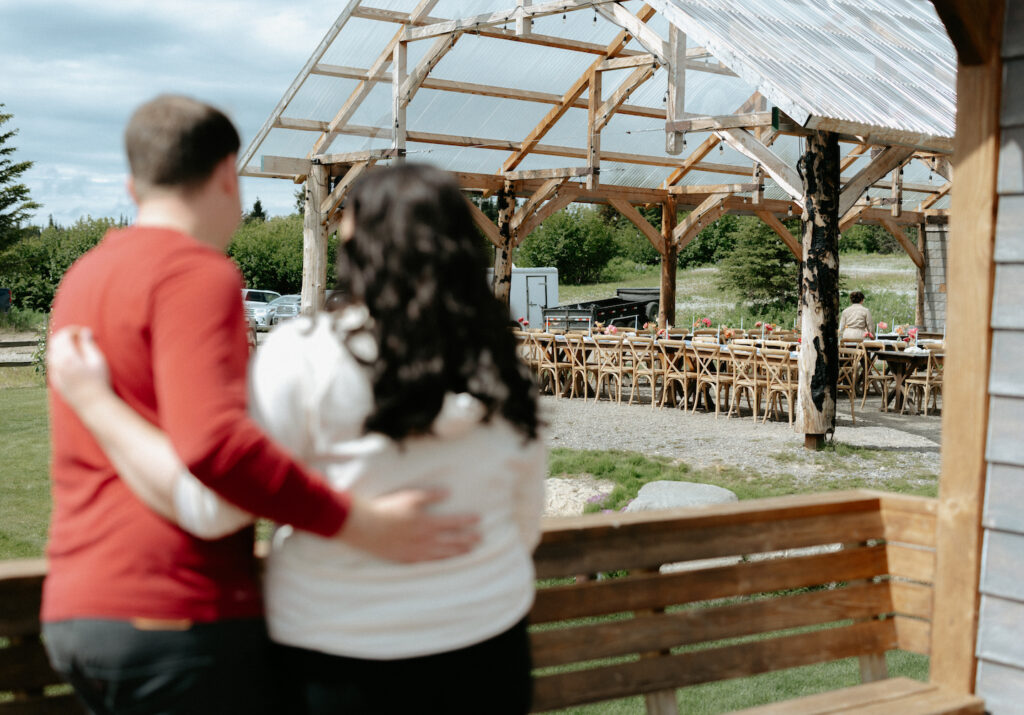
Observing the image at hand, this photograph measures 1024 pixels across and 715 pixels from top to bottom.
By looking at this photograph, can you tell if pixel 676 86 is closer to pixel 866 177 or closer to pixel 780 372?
pixel 866 177

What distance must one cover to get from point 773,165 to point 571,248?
1583 inches

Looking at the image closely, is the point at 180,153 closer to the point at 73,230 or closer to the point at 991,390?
the point at 991,390

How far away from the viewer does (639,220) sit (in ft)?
56.5

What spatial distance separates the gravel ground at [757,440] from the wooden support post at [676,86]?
3061 mm

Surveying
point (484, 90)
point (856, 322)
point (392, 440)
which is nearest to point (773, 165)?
point (856, 322)

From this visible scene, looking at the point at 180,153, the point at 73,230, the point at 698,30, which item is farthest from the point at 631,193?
the point at 73,230

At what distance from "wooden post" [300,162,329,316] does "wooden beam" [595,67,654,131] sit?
13.3 feet

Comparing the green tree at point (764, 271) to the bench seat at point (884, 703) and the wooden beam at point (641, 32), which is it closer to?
the wooden beam at point (641, 32)

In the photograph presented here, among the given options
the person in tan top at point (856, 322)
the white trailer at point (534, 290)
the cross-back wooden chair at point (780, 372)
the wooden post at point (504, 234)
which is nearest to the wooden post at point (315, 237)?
the wooden post at point (504, 234)

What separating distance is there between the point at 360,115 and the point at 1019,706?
13241 millimetres

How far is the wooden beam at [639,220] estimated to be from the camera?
16.9m

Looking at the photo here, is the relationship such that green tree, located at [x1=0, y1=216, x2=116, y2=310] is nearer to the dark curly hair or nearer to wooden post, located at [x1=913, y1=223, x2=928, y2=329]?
wooden post, located at [x1=913, y1=223, x2=928, y2=329]

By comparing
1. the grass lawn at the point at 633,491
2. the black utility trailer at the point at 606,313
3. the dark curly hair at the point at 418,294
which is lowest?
the grass lawn at the point at 633,491

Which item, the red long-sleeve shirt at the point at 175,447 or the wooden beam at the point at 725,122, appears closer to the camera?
the red long-sleeve shirt at the point at 175,447
